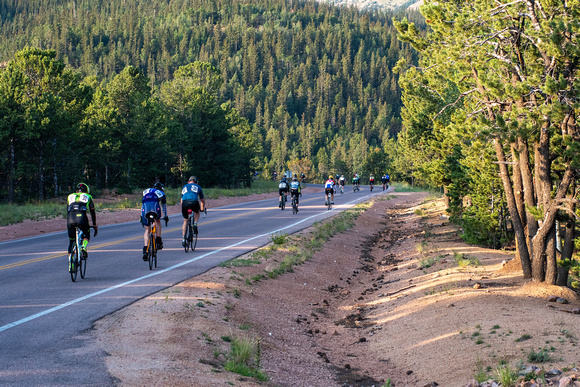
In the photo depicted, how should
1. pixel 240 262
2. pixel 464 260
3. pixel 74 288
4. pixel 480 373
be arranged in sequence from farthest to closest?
pixel 464 260 < pixel 240 262 < pixel 74 288 < pixel 480 373

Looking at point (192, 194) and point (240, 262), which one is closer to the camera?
point (240, 262)

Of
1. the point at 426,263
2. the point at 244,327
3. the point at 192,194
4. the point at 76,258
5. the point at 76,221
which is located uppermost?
the point at 192,194

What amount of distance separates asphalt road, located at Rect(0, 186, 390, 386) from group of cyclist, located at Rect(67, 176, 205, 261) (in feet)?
2.75

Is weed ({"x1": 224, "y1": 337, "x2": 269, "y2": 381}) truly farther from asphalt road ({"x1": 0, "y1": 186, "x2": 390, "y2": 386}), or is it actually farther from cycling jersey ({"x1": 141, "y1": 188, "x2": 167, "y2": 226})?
cycling jersey ({"x1": 141, "y1": 188, "x2": 167, "y2": 226})

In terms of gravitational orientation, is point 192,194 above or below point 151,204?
above

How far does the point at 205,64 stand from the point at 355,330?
67.6 metres

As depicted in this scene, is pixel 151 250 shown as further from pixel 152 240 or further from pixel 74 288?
pixel 74 288

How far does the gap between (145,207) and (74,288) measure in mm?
2771

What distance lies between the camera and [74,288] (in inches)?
392

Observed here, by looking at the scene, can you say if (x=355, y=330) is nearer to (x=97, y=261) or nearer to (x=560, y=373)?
(x=560, y=373)

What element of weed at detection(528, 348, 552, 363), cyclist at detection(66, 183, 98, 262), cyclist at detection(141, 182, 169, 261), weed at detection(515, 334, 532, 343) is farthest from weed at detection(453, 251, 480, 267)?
cyclist at detection(66, 183, 98, 262)

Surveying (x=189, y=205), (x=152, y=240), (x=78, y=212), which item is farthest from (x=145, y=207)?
(x=189, y=205)

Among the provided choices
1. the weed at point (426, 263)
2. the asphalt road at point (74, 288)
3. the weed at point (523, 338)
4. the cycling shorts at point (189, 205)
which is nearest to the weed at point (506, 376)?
the weed at point (523, 338)

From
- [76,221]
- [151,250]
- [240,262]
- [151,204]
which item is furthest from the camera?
[240,262]
